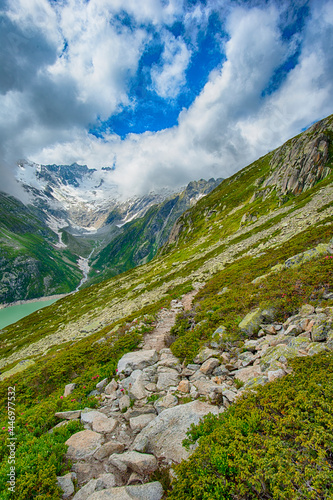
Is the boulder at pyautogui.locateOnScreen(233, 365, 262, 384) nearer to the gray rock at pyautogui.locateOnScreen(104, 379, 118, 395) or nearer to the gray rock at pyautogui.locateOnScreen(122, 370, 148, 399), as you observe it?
the gray rock at pyautogui.locateOnScreen(122, 370, 148, 399)

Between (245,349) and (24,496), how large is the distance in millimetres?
9583

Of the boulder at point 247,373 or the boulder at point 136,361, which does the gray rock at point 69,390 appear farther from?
the boulder at point 247,373

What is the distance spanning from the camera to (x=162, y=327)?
63.1 feet

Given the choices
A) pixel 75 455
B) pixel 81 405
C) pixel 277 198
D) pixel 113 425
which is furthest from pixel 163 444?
pixel 277 198

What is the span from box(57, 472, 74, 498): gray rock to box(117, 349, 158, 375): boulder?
5762mm

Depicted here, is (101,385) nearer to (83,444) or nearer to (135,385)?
(135,385)

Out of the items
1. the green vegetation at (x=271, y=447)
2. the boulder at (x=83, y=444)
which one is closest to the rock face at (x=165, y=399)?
the boulder at (x=83, y=444)

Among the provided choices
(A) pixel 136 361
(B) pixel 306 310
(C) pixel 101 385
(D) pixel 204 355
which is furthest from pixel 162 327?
(B) pixel 306 310

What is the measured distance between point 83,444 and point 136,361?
523 centimetres

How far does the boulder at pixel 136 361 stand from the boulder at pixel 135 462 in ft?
18.0

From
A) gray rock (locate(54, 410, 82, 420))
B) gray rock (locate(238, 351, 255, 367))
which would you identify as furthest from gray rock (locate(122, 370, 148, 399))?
gray rock (locate(238, 351, 255, 367))

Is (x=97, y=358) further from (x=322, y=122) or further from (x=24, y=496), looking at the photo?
(x=322, y=122)

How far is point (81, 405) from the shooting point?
10.4 meters

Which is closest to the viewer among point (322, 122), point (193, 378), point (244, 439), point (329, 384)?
point (244, 439)
